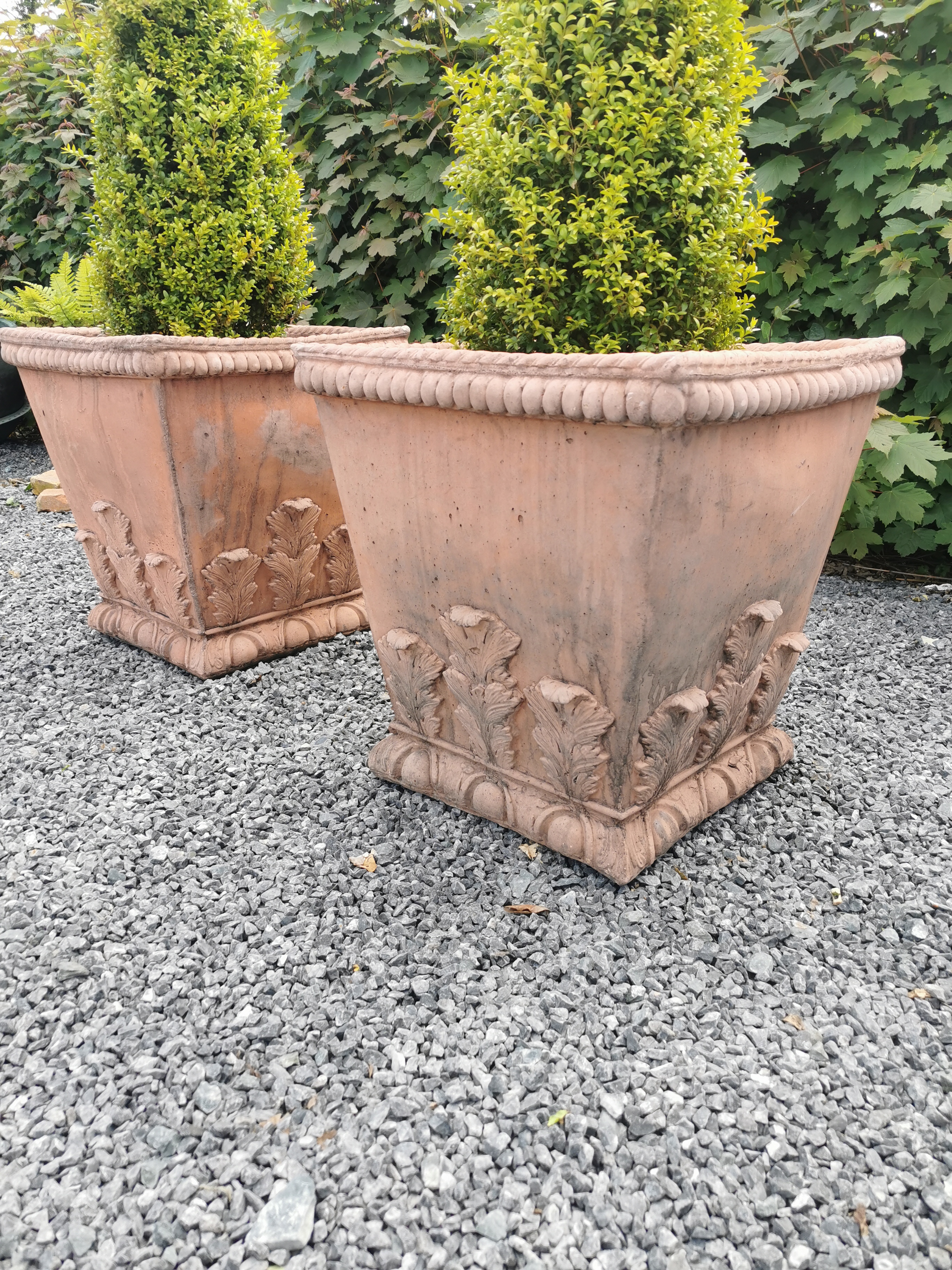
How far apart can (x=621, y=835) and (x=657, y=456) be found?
2.79 ft

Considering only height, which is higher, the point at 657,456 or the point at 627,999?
the point at 657,456

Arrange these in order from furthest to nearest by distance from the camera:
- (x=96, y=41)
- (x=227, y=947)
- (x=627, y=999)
→ (x=96, y=41), (x=227, y=947), (x=627, y=999)

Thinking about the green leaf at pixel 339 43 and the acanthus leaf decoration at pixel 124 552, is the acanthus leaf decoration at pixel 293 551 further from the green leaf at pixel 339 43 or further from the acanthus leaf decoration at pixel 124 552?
the green leaf at pixel 339 43

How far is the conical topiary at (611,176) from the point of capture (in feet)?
6.04

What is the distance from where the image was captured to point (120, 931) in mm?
1896

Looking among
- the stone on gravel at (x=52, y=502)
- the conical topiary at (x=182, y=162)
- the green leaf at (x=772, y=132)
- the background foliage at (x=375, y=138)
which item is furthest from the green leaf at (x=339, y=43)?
the stone on gravel at (x=52, y=502)

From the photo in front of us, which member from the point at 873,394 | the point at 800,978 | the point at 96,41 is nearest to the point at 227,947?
the point at 800,978

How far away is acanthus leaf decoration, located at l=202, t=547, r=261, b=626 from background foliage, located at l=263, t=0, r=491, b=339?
1760mm

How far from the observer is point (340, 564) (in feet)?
11.1

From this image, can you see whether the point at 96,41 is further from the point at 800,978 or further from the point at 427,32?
the point at 800,978

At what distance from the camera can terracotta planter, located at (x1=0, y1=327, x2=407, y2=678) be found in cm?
284

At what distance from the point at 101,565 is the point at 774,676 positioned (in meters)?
2.48

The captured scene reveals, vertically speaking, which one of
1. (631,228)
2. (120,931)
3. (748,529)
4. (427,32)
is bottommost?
(120,931)

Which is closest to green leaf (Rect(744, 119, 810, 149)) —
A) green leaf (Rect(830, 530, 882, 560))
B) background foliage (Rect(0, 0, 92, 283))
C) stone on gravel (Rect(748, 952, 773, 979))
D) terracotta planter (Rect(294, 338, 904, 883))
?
green leaf (Rect(830, 530, 882, 560))
